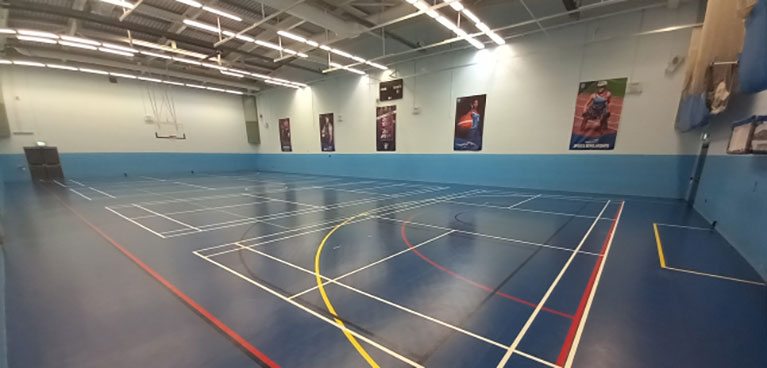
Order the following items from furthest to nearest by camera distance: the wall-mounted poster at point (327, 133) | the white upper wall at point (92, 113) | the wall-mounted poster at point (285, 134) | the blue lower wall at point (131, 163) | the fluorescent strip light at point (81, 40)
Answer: the wall-mounted poster at point (285, 134) → the wall-mounted poster at point (327, 133) → the white upper wall at point (92, 113) → the blue lower wall at point (131, 163) → the fluorescent strip light at point (81, 40)

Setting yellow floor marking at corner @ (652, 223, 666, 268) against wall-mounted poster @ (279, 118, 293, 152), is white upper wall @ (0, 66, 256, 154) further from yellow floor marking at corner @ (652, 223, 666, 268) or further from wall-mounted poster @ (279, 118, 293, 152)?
yellow floor marking at corner @ (652, 223, 666, 268)

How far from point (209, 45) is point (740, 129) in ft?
49.4

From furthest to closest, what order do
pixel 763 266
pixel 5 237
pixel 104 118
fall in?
1. pixel 104 118
2. pixel 5 237
3. pixel 763 266

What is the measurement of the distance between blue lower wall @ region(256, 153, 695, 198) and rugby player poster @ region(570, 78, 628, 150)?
1.73 ft

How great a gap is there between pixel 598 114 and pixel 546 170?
2.49 m

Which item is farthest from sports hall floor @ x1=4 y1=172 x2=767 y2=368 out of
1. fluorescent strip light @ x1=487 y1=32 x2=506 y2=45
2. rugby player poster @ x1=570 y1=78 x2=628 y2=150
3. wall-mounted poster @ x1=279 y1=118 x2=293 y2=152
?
wall-mounted poster @ x1=279 y1=118 x2=293 y2=152

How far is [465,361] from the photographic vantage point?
208 cm

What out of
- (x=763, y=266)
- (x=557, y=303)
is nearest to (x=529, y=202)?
(x=763, y=266)

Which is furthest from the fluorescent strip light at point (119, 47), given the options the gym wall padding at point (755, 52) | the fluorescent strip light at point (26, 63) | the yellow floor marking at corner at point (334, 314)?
the gym wall padding at point (755, 52)

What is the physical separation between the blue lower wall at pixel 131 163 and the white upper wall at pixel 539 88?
11381 mm

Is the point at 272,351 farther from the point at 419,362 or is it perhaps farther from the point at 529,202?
the point at 529,202

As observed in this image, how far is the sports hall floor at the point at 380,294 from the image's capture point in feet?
7.18

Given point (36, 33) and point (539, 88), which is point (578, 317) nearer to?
point (539, 88)

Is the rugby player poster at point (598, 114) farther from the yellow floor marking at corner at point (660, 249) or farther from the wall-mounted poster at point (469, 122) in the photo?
the yellow floor marking at corner at point (660, 249)
